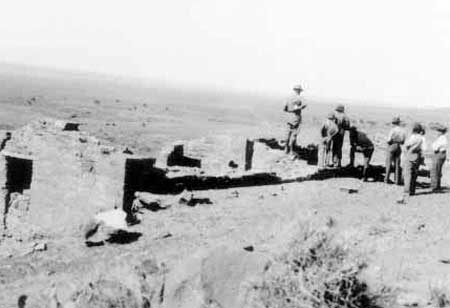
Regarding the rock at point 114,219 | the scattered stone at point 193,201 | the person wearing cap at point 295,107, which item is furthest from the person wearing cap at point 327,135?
the rock at point 114,219

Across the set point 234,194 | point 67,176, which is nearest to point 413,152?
point 234,194

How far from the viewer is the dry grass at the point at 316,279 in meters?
5.44

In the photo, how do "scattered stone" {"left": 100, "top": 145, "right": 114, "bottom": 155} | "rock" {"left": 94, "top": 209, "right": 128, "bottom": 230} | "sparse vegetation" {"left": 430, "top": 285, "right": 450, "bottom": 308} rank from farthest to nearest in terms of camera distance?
"scattered stone" {"left": 100, "top": 145, "right": 114, "bottom": 155}, "rock" {"left": 94, "top": 209, "right": 128, "bottom": 230}, "sparse vegetation" {"left": 430, "top": 285, "right": 450, "bottom": 308}

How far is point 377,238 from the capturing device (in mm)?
9422

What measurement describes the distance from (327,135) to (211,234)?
715 centimetres

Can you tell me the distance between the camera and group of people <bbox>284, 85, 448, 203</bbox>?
42.9 feet

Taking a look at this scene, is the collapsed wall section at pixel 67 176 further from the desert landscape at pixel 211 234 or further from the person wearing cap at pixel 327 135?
the person wearing cap at pixel 327 135

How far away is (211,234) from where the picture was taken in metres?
10.7

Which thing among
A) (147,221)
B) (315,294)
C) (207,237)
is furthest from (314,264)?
(147,221)

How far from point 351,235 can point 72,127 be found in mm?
9820

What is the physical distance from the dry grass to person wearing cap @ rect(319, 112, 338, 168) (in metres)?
11.0

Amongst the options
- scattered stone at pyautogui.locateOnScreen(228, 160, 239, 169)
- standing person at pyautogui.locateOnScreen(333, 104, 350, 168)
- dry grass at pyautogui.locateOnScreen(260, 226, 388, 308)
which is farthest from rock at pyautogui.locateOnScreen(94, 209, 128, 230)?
scattered stone at pyautogui.locateOnScreen(228, 160, 239, 169)

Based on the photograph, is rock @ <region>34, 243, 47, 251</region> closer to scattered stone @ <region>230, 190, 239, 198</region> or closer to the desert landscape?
the desert landscape

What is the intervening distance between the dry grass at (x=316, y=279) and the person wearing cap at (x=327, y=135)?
1097 cm
